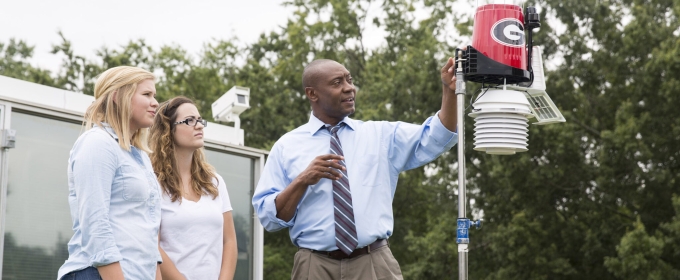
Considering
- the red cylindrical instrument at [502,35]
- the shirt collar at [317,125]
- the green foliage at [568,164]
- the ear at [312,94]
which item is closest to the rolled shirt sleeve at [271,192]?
the shirt collar at [317,125]

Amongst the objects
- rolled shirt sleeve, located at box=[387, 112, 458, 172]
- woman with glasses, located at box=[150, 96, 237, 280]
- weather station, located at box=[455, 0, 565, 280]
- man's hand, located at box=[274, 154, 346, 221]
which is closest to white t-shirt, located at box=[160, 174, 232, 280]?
woman with glasses, located at box=[150, 96, 237, 280]

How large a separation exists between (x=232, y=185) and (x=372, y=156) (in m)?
3.31

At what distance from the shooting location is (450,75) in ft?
11.9

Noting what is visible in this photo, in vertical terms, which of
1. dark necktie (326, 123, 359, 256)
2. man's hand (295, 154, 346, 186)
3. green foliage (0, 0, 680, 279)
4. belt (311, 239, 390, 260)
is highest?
green foliage (0, 0, 680, 279)

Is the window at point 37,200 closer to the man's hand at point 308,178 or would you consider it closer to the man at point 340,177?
the man at point 340,177

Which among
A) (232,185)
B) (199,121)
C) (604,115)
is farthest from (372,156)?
(604,115)

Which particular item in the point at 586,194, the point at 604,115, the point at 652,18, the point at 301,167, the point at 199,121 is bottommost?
the point at 301,167

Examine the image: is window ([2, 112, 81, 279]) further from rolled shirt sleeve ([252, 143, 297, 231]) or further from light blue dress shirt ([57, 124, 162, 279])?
light blue dress shirt ([57, 124, 162, 279])

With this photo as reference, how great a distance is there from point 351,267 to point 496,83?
95 cm

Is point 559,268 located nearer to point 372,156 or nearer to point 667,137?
point 667,137

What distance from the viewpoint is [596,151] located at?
712 inches

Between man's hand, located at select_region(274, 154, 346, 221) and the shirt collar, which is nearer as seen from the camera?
man's hand, located at select_region(274, 154, 346, 221)

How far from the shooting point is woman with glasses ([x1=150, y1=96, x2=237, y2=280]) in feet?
13.6

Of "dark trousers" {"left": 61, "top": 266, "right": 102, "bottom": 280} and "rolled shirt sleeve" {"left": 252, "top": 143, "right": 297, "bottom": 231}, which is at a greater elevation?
"rolled shirt sleeve" {"left": 252, "top": 143, "right": 297, "bottom": 231}
